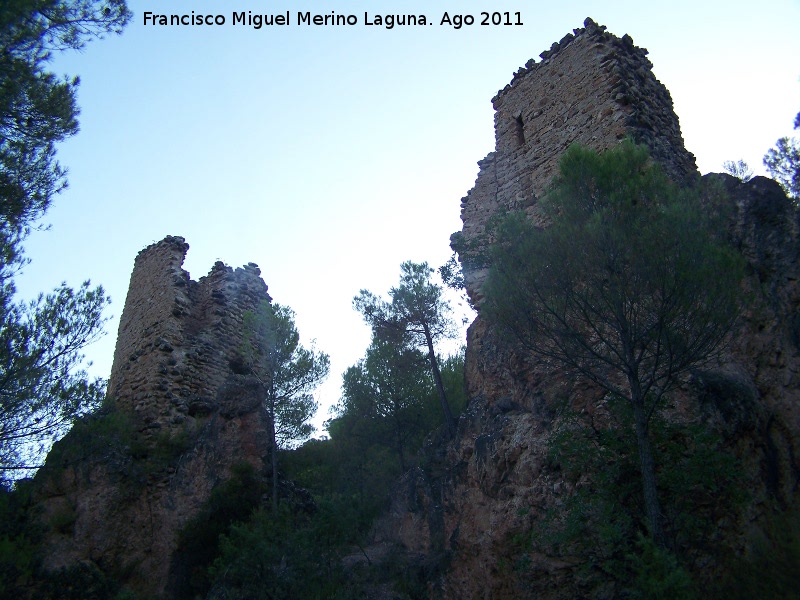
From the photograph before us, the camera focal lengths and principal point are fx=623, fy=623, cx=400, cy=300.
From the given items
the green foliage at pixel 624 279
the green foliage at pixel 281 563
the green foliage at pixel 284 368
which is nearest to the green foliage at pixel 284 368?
the green foliage at pixel 284 368

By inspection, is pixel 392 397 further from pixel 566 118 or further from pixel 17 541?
pixel 17 541

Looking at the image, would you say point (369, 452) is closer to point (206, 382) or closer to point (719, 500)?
point (206, 382)

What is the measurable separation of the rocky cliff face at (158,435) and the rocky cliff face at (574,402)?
312 centimetres

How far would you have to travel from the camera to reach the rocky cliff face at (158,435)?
8969 mm

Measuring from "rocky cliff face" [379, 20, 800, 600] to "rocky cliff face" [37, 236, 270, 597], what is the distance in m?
3.12

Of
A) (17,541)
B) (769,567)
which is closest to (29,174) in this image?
(17,541)

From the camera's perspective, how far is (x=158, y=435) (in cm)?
1070

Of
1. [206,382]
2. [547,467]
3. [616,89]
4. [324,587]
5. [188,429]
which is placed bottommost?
[324,587]

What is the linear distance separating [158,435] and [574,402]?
23.9ft

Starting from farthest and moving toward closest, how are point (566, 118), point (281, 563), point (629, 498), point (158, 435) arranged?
point (158, 435) → point (566, 118) → point (281, 563) → point (629, 498)

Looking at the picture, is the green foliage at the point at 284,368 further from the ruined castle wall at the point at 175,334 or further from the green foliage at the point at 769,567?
the green foliage at the point at 769,567

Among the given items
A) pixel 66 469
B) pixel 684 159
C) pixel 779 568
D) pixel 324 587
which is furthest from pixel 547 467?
pixel 66 469

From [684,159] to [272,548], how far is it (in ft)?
26.8

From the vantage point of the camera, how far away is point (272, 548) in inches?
309
